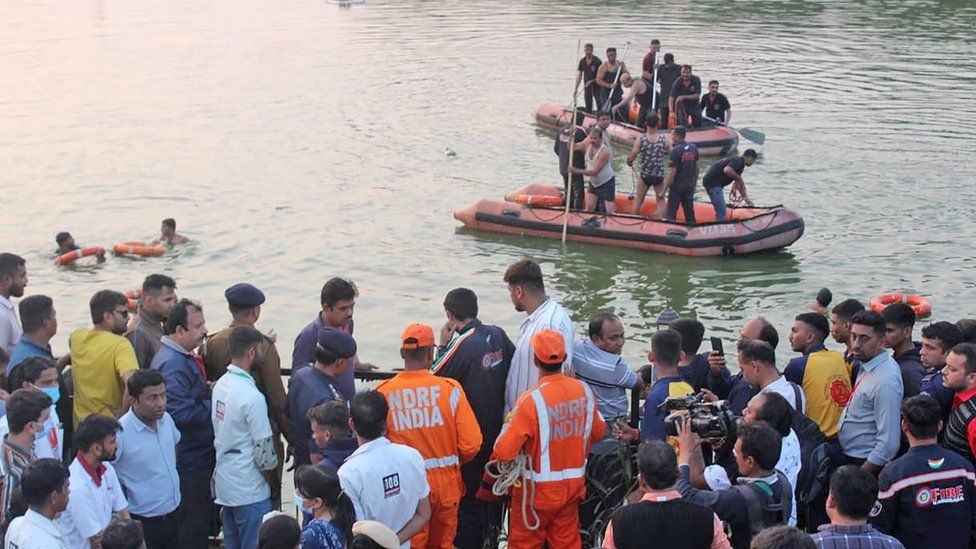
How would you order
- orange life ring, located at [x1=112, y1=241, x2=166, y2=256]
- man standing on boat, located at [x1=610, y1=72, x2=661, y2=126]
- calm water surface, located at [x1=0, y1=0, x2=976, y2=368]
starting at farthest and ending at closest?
man standing on boat, located at [x1=610, y1=72, x2=661, y2=126] → orange life ring, located at [x1=112, y1=241, x2=166, y2=256] → calm water surface, located at [x1=0, y1=0, x2=976, y2=368]

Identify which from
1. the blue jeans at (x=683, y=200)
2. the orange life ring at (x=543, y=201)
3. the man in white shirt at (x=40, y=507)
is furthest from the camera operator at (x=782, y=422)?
the orange life ring at (x=543, y=201)

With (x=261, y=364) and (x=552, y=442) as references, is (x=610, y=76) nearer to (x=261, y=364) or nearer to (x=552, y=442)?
(x=261, y=364)

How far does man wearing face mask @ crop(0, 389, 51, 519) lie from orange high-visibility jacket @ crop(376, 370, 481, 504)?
1801 millimetres

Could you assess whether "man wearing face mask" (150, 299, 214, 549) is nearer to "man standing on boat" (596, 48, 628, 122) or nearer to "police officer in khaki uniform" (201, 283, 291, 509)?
"police officer in khaki uniform" (201, 283, 291, 509)

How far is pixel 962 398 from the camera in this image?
6.40m

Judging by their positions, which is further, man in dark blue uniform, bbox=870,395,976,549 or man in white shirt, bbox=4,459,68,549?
man in dark blue uniform, bbox=870,395,976,549

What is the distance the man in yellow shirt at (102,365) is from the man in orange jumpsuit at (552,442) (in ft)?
8.24

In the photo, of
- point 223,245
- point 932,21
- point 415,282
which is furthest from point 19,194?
point 932,21

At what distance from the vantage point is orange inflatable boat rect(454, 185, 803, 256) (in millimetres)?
16609

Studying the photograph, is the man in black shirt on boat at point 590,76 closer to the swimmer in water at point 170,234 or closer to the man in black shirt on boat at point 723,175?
the man in black shirt on boat at point 723,175

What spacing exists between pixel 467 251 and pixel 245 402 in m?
11.6

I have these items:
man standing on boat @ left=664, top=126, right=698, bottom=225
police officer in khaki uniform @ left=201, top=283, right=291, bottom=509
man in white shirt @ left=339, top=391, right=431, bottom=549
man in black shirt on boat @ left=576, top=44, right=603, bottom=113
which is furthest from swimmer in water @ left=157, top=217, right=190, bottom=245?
man in white shirt @ left=339, top=391, right=431, bottom=549

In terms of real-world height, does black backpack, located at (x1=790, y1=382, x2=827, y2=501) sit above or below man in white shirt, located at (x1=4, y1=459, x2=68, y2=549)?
below

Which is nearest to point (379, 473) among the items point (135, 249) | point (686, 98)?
point (135, 249)
